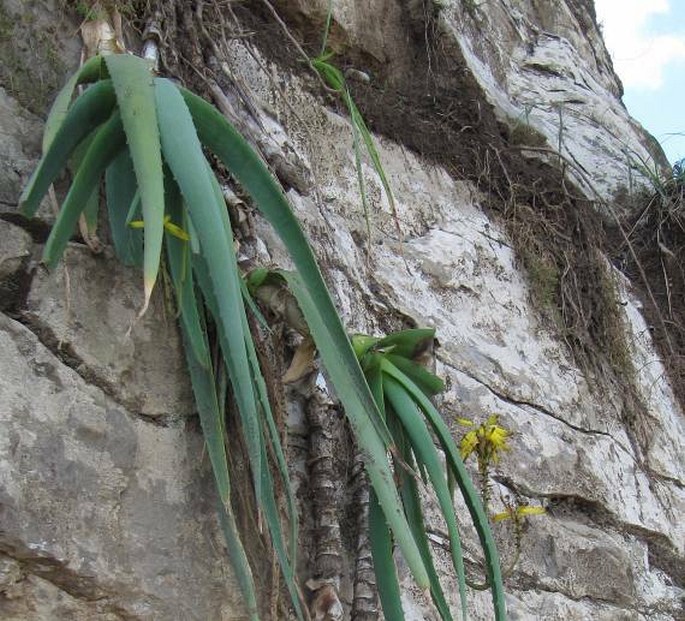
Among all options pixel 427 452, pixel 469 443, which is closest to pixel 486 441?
pixel 469 443

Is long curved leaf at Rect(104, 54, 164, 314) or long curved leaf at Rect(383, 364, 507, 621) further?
long curved leaf at Rect(383, 364, 507, 621)

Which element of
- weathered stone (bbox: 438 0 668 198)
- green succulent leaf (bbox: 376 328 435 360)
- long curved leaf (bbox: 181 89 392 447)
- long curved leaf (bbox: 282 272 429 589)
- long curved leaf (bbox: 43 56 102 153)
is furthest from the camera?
weathered stone (bbox: 438 0 668 198)

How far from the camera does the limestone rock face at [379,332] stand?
130 cm

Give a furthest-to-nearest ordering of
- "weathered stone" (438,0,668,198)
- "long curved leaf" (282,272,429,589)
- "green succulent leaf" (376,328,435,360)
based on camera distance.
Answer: "weathered stone" (438,0,668,198) < "green succulent leaf" (376,328,435,360) < "long curved leaf" (282,272,429,589)

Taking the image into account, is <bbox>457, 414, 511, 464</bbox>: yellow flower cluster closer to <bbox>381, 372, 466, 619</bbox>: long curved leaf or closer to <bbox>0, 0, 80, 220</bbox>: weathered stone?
<bbox>381, 372, 466, 619</bbox>: long curved leaf

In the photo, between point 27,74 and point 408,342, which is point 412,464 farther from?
point 27,74

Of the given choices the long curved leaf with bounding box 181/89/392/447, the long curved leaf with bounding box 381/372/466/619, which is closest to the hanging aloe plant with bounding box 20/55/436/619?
the long curved leaf with bounding box 181/89/392/447

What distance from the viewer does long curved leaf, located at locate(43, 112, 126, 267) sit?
130 cm

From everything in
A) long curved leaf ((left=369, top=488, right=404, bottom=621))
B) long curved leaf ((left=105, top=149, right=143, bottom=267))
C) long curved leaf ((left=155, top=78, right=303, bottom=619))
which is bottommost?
long curved leaf ((left=369, top=488, right=404, bottom=621))

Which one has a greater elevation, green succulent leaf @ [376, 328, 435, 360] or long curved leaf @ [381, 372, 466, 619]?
green succulent leaf @ [376, 328, 435, 360]

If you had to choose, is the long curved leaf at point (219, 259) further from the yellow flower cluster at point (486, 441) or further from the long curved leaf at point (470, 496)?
the yellow flower cluster at point (486, 441)

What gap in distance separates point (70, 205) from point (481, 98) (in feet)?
6.16

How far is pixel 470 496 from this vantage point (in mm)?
1469

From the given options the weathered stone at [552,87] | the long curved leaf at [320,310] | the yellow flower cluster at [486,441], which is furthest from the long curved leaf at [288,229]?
the weathered stone at [552,87]
